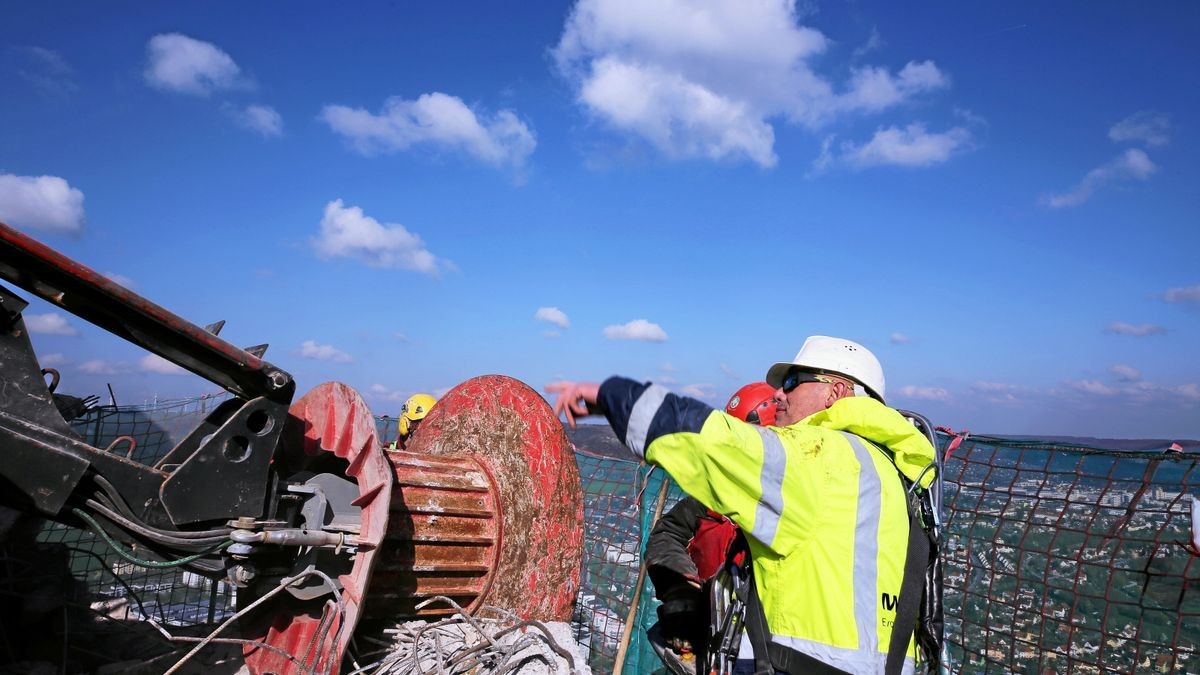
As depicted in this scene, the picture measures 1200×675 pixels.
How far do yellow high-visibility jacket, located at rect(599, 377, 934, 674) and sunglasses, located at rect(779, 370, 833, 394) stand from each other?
0.60 metres

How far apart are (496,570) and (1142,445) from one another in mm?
3628

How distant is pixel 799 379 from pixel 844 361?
20cm

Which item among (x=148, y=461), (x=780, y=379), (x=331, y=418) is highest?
(x=780, y=379)

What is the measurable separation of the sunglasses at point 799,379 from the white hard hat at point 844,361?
3 centimetres

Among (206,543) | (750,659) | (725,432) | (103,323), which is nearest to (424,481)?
(206,543)

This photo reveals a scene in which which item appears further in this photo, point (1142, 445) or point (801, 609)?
point (1142, 445)

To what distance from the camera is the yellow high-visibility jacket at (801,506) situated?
2.26m

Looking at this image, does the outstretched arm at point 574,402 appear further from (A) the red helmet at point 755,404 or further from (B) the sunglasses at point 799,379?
(A) the red helmet at point 755,404

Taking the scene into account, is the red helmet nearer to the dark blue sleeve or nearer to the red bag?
the red bag

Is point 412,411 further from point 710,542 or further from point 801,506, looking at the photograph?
point 801,506

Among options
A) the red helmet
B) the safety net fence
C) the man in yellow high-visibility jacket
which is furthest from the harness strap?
the red helmet

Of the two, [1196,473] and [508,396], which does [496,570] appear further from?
[1196,473]

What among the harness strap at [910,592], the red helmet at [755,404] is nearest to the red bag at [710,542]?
the red helmet at [755,404]

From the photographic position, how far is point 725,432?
2219mm
